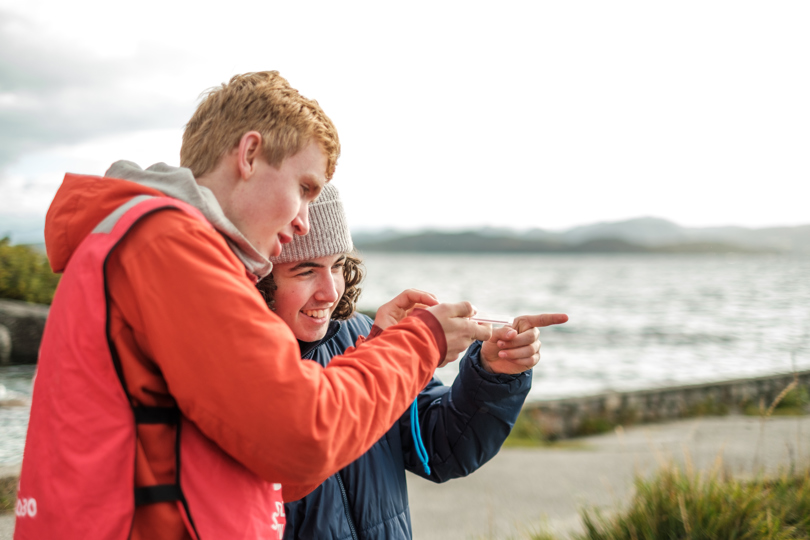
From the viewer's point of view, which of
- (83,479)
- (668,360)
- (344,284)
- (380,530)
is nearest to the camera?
(83,479)

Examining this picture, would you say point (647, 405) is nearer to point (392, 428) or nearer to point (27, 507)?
point (392, 428)

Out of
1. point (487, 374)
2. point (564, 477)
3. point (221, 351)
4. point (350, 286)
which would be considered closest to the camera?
point (221, 351)

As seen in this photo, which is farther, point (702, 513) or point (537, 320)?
point (702, 513)

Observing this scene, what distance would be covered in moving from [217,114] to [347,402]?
77cm

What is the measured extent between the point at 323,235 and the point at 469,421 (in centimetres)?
87

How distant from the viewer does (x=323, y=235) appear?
216 cm

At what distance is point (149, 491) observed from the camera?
1.11 meters

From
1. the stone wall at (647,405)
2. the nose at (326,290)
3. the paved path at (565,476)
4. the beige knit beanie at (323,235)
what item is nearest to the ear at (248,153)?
the beige knit beanie at (323,235)

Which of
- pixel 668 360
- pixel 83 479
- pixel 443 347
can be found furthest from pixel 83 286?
pixel 668 360

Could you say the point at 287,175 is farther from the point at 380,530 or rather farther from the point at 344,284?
the point at 380,530

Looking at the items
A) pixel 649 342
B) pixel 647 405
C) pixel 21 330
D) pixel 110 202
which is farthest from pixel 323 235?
pixel 649 342

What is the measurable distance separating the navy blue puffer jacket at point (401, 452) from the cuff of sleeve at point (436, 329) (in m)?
0.80

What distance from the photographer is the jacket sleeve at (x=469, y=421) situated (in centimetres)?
221

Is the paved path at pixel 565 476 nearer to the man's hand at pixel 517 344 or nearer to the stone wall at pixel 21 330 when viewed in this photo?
the man's hand at pixel 517 344
